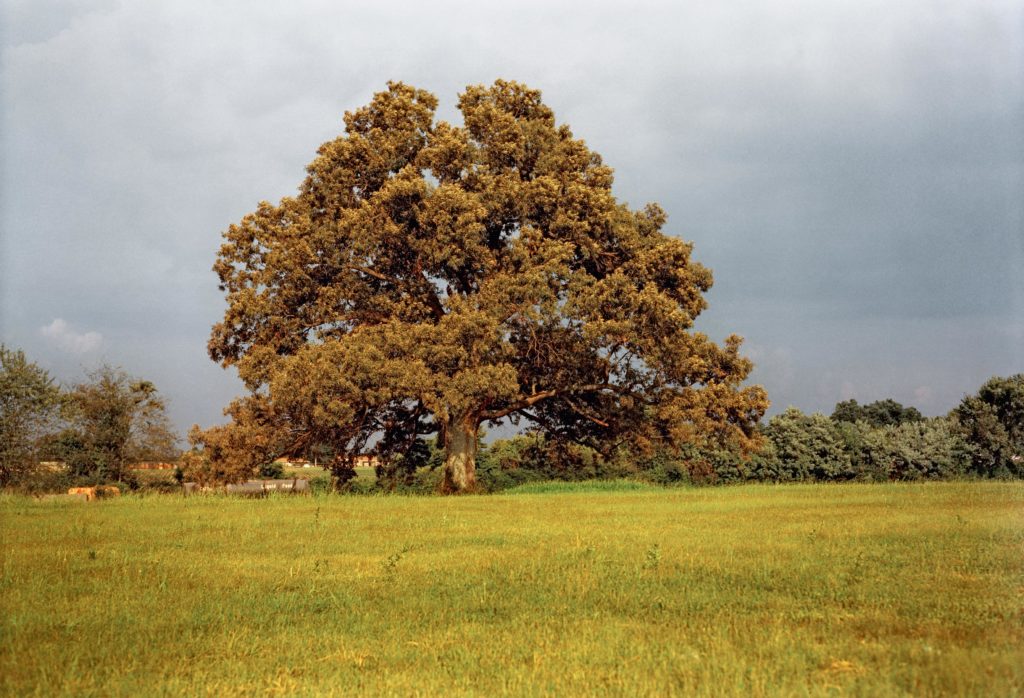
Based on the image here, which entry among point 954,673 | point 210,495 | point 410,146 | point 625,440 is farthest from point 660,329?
point 954,673

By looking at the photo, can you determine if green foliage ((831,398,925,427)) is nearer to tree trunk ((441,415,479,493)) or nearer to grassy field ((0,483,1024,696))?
tree trunk ((441,415,479,493))

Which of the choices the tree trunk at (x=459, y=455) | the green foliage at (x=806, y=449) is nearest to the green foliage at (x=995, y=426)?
the green foliage at (x=806, y=449)

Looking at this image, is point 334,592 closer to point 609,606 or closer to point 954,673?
point 609,606

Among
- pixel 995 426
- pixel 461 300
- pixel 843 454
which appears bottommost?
pixel 843 454

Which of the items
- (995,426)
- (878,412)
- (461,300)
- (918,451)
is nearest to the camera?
(461,300)

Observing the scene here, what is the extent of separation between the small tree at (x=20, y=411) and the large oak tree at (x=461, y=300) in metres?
12.1

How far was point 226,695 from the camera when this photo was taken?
6645 millimetres

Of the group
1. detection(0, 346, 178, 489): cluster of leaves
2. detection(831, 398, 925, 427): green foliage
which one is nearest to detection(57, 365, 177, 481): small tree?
detection(0, 346, 178, 489): cluster of leaves

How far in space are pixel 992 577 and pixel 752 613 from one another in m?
3.75

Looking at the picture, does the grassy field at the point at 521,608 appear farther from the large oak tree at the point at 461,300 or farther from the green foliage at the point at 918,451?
the green foliage at the point at 918,451

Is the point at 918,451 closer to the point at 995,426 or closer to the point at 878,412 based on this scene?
the point at 995,426

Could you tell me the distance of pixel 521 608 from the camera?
9375 mm

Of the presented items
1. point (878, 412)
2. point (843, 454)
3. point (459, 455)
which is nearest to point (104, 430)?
point (459, 455)

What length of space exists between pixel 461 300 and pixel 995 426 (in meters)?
33.4
